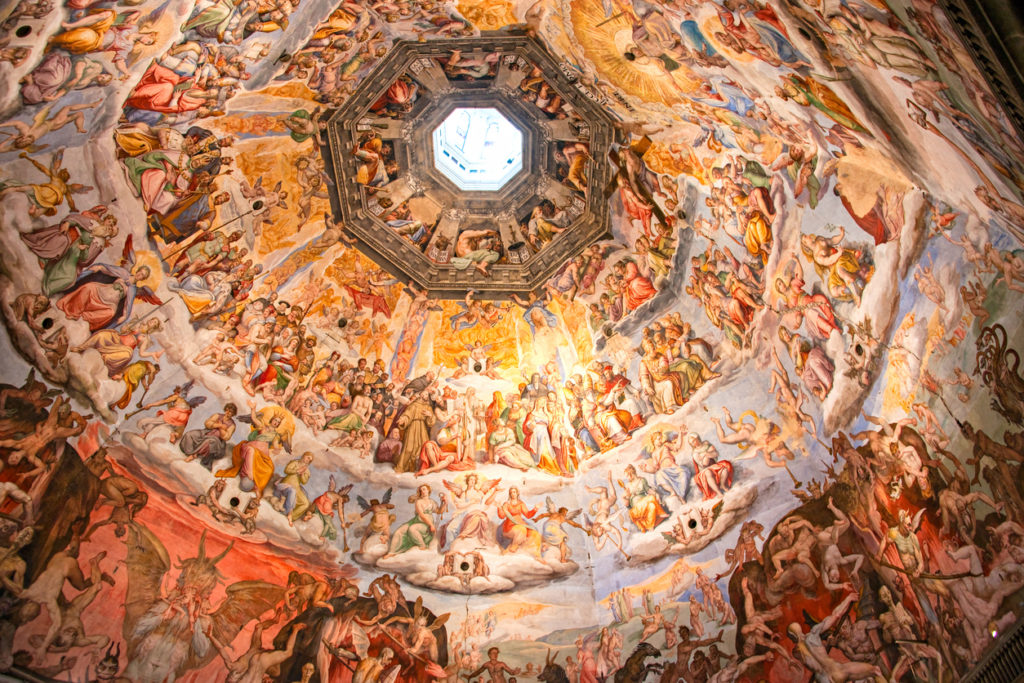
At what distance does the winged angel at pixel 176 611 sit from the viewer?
11617 millimetres

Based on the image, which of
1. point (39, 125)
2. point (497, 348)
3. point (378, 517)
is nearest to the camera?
point (39, 125)

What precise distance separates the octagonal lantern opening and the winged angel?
288 inches

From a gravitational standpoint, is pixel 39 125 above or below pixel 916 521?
above

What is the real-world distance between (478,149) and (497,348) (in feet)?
12.3

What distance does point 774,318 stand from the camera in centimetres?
1238

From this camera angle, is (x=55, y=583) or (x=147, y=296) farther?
(x=147, y=296)

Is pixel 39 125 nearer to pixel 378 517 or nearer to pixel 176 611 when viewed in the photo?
pixel 176 611

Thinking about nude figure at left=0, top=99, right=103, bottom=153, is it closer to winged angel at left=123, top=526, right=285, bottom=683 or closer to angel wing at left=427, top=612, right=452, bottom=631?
winged angel at left=123, top=526, right=285, bottom=683

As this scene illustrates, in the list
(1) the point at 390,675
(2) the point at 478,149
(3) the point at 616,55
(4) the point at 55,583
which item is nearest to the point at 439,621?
(1) the point at 390,675

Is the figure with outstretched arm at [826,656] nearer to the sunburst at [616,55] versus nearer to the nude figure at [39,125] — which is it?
the sunburst at [616,55]

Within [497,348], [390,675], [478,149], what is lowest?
[390,675]

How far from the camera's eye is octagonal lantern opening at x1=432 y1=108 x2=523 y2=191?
14492 mm

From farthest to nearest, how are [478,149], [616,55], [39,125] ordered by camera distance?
[478,149]
[616,55]
[39,125]

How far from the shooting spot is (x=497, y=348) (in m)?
14.9
